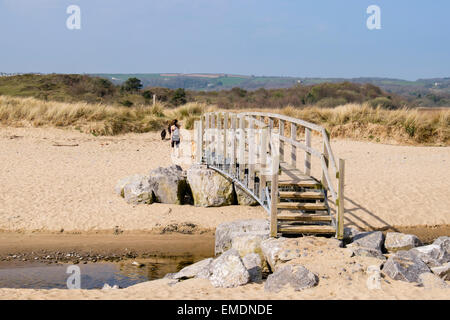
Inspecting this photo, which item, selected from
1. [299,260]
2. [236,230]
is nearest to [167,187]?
[236,230]

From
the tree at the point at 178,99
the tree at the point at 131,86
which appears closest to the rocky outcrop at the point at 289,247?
the tree at the point at 178,99

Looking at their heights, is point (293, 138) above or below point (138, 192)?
above

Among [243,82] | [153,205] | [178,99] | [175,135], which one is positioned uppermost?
[243,82]

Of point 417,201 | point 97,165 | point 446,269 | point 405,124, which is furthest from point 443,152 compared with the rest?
point 446,269

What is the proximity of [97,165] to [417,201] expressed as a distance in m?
9.40

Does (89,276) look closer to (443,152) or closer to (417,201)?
(417,201)

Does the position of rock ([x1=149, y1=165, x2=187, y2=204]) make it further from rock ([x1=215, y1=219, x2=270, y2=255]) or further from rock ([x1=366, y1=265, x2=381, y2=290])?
rock ([x1=366, y1=265, x2=381, y2=290])

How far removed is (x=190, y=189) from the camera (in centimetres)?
1407

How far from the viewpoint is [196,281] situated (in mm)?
7793

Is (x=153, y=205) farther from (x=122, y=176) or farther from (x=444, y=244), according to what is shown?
(x=444, y=244)

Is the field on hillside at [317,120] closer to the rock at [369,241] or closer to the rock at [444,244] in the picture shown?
the rock at [444,244]

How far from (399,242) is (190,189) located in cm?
616

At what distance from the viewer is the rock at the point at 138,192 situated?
13.7 m
